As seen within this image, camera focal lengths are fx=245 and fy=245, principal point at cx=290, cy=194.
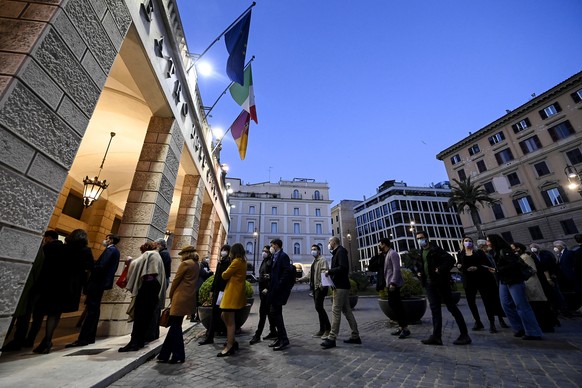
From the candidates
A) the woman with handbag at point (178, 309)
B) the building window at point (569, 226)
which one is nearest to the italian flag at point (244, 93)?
the woman with handbag at point (178, 309)

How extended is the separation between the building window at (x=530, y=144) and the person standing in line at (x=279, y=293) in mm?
37033

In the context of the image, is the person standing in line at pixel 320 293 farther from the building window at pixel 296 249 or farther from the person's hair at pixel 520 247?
the building window at pixel 296 249

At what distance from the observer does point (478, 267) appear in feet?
18.4

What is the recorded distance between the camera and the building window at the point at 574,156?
80.4ft

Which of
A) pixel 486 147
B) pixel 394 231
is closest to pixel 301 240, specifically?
pixel 394 231

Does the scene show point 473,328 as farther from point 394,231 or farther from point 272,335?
point 394,231

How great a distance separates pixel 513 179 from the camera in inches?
1168

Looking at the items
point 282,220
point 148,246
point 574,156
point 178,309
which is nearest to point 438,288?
point 178,309

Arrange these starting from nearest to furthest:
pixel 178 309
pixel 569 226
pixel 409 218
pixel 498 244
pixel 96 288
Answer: pixel 178 309 < pixel 96 288 < pixel 498 244 < pixel 569 226 < pixel 409 218

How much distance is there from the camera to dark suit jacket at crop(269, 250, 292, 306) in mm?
Answer: 4727


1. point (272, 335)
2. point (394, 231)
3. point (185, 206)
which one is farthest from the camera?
point (394, 231)

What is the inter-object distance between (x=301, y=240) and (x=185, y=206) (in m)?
36.0

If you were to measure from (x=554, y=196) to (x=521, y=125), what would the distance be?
9410mm

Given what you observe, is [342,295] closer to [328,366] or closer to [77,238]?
[328,366]
